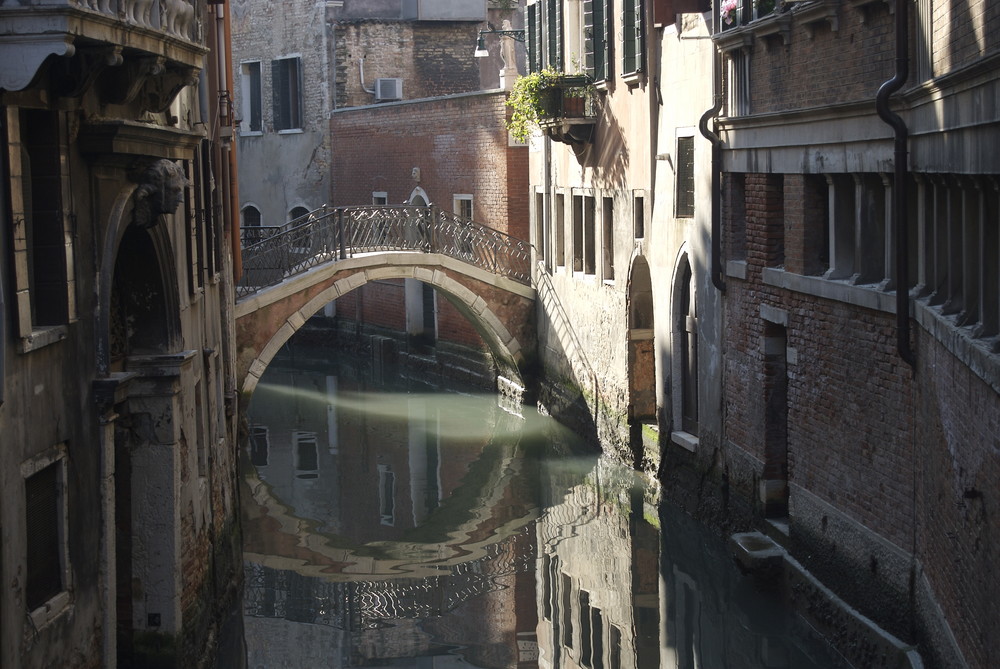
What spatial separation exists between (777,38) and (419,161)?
527 inches

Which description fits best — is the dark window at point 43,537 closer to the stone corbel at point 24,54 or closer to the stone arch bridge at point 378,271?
the stone corbel at point 24,54

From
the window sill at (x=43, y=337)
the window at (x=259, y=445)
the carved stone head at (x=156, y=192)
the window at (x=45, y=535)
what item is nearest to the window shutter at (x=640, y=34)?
the window at (x=259, y=445)

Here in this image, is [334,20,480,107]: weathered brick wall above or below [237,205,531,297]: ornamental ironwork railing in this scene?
above

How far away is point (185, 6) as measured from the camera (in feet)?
26.2

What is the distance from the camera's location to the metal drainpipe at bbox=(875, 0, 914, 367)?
330 inches

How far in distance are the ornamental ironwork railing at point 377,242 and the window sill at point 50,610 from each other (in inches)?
484

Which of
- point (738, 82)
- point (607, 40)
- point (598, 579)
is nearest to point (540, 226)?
point (607, 40)

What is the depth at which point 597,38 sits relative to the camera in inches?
668

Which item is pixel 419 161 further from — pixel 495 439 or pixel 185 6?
pixel 185 6

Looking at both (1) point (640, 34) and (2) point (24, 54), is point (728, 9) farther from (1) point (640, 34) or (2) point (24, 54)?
(2) point (24, 54)

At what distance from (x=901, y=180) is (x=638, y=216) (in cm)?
764

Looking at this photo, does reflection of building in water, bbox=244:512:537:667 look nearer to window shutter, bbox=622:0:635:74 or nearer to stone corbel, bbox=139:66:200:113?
stone corbel, bbox=139:66:200:113

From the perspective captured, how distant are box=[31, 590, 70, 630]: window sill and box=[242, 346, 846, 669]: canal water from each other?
10.8 feet

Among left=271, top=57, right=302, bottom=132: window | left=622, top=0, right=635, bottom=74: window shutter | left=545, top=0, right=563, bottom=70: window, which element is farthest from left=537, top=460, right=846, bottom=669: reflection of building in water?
left=271, top=57, right=302, bottom=132: window
